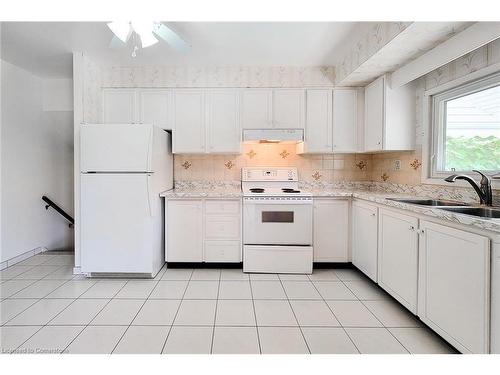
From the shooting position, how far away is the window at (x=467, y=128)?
2127 millimetres

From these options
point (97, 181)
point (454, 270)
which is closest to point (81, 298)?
point (97, 181)

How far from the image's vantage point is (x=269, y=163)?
3646 millimetres

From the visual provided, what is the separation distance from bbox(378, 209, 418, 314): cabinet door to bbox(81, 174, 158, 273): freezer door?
7.34 ft

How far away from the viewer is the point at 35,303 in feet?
7.52

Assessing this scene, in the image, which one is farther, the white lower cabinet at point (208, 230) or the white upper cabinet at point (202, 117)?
the white upper cabinet at point (202, 117)

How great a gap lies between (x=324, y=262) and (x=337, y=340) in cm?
136

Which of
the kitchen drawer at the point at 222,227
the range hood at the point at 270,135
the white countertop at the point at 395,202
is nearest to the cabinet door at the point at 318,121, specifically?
the range hood at the point at 270,135

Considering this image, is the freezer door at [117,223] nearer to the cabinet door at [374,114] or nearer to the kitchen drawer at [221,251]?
the kitchen drawer at [221,251]

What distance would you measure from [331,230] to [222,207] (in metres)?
1.28

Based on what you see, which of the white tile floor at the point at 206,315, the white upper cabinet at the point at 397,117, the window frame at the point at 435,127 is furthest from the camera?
the white upper cabinet at the point at 397,117

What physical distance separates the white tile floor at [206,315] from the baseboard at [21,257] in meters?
0.25

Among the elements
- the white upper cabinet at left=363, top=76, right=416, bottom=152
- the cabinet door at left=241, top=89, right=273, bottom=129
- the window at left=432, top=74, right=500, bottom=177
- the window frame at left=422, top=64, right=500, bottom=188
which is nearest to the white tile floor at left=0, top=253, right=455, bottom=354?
the window frame at left=422, top=64, right=500, bottom=188

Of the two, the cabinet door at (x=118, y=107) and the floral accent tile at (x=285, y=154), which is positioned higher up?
the cabinet door at (x=118, y=107)
